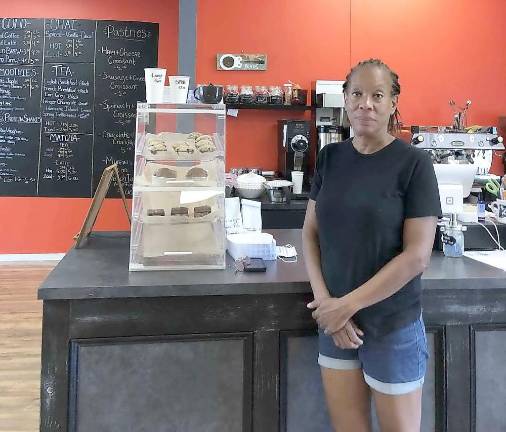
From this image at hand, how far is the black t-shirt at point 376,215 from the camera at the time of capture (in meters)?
1.32

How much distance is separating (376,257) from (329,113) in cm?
317

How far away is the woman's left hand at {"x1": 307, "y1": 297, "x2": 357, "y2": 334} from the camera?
1.34 metres

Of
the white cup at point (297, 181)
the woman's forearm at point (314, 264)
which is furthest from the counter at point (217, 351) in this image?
the white cup at point (297, 181)

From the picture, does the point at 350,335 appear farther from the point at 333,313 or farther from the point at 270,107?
the point at 270,107

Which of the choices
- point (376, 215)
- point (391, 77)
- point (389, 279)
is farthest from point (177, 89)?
point (389, 279)

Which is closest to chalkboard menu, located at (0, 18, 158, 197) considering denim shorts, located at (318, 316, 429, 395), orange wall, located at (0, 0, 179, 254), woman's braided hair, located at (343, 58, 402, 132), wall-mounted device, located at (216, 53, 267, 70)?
orange wall, located at (0, 0, 179, 254)

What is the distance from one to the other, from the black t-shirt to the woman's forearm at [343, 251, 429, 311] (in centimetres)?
4

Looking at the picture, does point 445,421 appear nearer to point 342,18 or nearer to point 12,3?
point 342,18

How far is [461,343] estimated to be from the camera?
168cm

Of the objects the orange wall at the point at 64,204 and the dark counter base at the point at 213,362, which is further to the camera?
the orange wall at the point at 64,204

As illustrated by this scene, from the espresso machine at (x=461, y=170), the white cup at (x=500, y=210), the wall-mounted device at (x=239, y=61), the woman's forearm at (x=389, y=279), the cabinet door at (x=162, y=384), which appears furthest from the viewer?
the wall-mounted device at (x=239, y=61)

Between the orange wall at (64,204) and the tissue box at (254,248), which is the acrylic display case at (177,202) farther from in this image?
the orange wall at (64,204)

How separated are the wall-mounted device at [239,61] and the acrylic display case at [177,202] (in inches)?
103

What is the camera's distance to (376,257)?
1.34m
